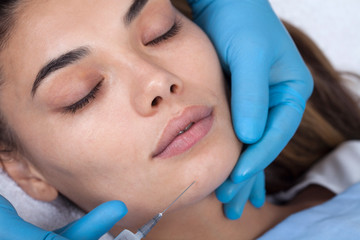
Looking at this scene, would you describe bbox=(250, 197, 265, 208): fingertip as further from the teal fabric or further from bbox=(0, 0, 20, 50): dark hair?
bbox=(0, 0, 20, 50): dark hair

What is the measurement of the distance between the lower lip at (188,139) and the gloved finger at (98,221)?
0.17 m

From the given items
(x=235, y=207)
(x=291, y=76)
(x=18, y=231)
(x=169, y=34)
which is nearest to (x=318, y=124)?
(x=291, y=76)

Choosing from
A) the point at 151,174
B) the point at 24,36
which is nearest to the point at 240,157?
the point at 151,174

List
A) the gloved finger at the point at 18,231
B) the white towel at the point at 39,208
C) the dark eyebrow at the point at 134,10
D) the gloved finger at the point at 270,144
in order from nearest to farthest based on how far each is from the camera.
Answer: the gloved finger at the point at 18,231 < the dark eyebrow at the point at 134,10 < the gloved finger at the point at 270,144 < the white towel at the point at 39,208

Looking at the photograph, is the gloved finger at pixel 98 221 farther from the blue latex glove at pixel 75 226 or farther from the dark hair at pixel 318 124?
the dark hair at pixel 318 124

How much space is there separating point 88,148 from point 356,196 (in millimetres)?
933

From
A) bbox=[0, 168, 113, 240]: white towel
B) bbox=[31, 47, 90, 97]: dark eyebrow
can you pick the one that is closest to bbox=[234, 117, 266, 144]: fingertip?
bbox=[31, 47, 90, 97]: dark eyebrow

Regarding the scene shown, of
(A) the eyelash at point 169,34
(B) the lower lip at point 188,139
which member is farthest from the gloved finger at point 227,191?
(A) the eyelash at point 169,34

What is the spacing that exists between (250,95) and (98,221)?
57 cm

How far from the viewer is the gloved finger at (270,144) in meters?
1.15

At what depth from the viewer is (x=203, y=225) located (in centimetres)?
121

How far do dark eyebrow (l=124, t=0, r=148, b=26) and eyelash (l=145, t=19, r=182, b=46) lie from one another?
3.4 inches

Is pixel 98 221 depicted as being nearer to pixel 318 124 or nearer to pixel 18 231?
pixel 18 231

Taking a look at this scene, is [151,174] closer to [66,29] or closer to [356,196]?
[66,29]
